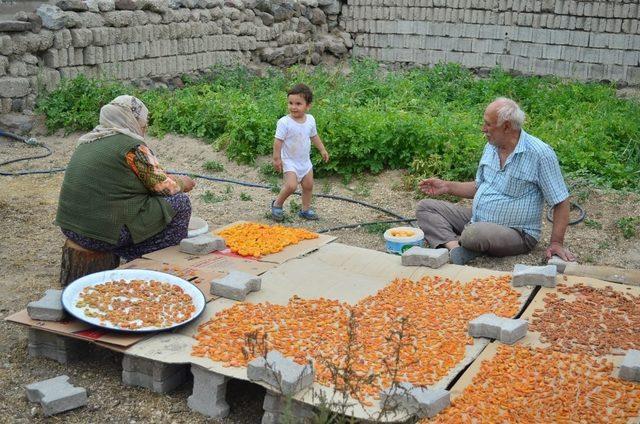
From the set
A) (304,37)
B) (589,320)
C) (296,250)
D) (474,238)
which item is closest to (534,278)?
(589,320)

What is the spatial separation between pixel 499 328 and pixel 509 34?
977 cm

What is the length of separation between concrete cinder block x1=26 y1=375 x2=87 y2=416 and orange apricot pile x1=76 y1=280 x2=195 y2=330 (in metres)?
0.42

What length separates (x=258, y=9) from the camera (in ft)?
43.1

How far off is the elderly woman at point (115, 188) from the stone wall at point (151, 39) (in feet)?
15.8

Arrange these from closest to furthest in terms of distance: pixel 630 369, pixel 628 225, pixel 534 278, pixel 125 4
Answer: pixel 630 369
pixel 534 278
pixel 628 225
pixel 125 4

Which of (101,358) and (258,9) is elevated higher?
(258,9)

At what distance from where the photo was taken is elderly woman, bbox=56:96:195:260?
5398 mm

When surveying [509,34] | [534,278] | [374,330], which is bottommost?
[374,330]

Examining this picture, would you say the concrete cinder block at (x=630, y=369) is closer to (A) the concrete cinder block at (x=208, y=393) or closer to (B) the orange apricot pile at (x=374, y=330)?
(B) the orange apricot pile at (x=374, y=330)

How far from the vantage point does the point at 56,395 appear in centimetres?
409

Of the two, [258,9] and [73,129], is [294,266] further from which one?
[258,9]

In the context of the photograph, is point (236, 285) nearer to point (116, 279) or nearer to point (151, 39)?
point (116, 279)

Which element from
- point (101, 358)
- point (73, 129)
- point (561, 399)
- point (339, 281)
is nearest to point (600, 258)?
point (339, 281)

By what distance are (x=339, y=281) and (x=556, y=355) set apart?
157 cm
